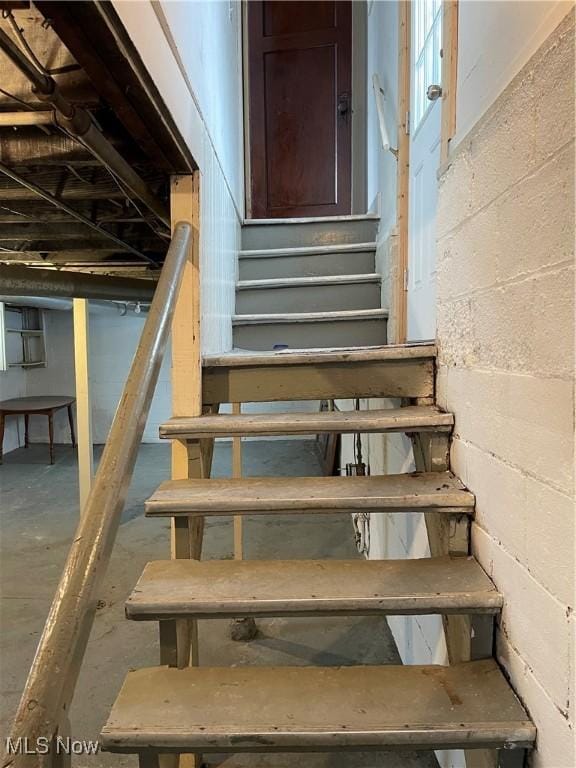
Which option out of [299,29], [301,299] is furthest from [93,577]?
[299,29]

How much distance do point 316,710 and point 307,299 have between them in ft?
7.19

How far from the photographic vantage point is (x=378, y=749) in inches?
37.3

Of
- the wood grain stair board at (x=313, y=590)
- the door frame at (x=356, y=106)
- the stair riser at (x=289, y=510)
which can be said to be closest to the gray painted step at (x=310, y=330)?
the stair riser at (x=289, y=510)

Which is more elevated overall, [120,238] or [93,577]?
[120,238]

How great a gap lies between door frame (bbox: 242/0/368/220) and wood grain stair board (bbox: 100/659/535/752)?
367 cm

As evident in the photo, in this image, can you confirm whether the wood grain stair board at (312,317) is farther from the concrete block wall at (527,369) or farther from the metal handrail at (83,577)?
the metal handrail at (83,577)

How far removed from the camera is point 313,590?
1146mm

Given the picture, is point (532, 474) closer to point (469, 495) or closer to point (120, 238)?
point (469, 495)

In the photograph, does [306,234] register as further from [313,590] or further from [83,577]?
[83,577]

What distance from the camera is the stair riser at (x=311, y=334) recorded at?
2600 millimetres

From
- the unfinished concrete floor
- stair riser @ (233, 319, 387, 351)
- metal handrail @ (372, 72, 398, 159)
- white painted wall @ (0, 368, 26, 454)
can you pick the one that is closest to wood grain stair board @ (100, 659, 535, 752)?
the unfinished concrete floor

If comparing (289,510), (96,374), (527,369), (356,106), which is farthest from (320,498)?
(96,374)

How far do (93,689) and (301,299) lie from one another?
219 centimetres

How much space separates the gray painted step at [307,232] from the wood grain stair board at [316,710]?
2.65 meters
